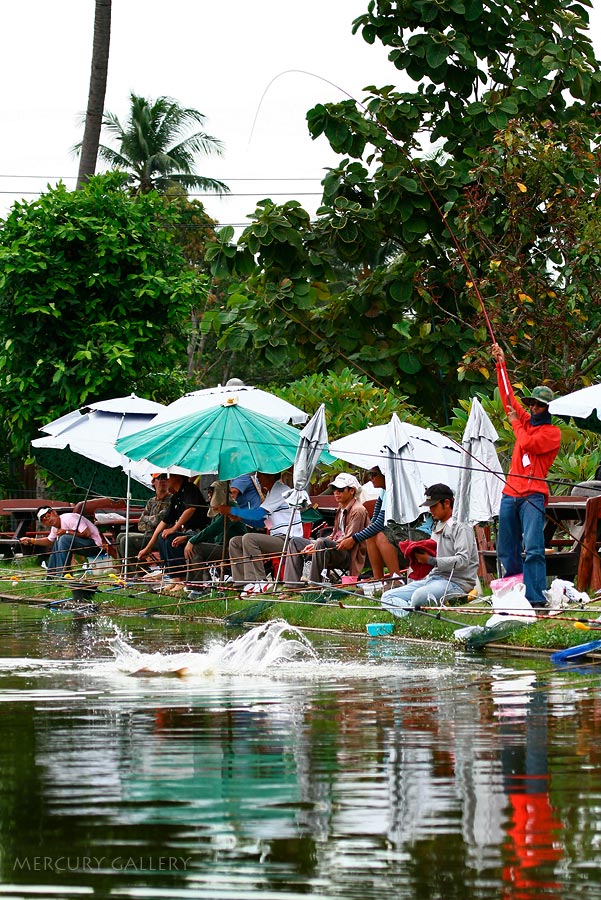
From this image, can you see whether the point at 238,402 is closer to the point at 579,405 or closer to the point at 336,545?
the point at 336,545

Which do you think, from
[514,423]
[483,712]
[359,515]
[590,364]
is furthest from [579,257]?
[483,712]

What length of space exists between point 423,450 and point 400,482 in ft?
6.74

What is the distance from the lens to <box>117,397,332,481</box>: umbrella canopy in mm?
15695

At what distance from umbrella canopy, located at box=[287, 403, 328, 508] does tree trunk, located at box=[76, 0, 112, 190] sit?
11.4 metres

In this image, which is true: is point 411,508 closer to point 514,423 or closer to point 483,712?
point 514,423

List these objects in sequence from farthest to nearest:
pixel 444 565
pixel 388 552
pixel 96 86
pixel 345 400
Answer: pixel 96 86 < pixel 345 400 < pixel 388 552 < pixel 444 565

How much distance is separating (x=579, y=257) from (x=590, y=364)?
62.3 inches

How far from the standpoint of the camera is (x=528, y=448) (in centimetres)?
1227

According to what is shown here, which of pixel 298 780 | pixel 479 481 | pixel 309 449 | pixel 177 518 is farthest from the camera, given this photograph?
pixel 177 518

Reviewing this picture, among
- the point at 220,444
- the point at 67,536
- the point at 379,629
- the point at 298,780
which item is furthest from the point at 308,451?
the point at 298,780

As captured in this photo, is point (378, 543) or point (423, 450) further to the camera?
point (423, 450)

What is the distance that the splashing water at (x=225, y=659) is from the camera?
31.4 ft

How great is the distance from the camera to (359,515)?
1518 cm

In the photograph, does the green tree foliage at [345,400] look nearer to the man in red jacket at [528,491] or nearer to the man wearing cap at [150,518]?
the man wearing cap at [150,518]
